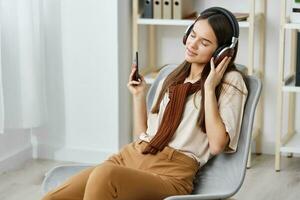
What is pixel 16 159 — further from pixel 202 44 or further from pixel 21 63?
pixel 202 44

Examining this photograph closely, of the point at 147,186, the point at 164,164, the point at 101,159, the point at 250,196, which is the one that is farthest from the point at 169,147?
the point at 101,159

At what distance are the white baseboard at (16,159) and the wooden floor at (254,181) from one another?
4 cm

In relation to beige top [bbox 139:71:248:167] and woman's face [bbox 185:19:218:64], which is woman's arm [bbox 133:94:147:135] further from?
woman's face [bbox 185:19:218:64]

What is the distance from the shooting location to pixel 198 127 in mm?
2246

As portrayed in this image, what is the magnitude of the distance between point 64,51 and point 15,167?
674 mm

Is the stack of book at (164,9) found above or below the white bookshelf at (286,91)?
above

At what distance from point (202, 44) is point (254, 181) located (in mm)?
1294

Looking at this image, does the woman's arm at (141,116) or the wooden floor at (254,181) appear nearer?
the woman's arm at (141,116)

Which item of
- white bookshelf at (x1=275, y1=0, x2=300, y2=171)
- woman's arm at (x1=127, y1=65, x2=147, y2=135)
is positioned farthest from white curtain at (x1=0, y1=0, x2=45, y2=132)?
white bookshelf at (x1=275, y1=0, x2=300, y2=171)

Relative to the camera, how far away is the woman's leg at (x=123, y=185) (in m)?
1.97

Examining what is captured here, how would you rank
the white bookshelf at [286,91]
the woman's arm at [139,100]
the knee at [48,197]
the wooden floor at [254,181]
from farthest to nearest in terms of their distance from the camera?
1. the white bookshelf at [286,91]
2. the wooden floor at [254,181]
3. the woman's arm at [139,100]
4. the knee at [48,197]

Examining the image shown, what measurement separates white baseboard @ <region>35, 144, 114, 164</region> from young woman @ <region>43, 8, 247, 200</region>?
1.36 meters

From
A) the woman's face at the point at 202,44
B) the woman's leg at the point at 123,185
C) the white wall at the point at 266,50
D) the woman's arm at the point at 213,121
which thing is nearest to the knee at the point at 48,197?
the woman's leg at the point at 123,185

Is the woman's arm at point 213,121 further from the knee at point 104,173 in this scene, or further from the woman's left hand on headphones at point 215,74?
the knee at point 104,173
